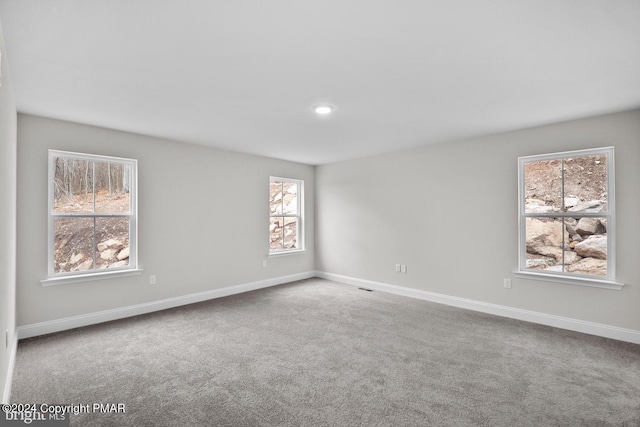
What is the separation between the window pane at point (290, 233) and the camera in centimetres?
609

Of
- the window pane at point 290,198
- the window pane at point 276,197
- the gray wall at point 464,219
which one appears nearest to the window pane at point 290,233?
the window pane at point 290,198

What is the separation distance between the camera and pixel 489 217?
13.6 feet

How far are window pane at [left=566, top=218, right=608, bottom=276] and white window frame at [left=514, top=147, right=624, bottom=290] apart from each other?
0.08m

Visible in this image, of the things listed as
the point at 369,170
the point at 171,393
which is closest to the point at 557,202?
the point at 369,170

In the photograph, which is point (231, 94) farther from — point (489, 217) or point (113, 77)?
point (489, 217)

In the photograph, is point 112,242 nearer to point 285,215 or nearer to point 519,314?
point 285,215

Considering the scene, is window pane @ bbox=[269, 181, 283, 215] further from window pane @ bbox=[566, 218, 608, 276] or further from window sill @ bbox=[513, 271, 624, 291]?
window pane @ bbox=[566, 218, 608, 276]

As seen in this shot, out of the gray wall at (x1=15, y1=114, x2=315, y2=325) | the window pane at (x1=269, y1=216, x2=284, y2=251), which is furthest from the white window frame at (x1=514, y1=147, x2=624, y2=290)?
the window pane at (x1=269, y1=216, x2=284, y2=251)

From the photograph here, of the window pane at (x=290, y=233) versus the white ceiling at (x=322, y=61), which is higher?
the white ceiling at (x=322, y=61)

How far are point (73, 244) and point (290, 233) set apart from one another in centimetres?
343

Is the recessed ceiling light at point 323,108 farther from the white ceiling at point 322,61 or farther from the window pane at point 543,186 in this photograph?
the window pane at point 543,186

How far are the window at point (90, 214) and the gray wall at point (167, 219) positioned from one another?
94 mm

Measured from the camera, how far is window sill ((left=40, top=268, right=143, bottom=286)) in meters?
3.36

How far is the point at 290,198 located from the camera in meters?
6.25
